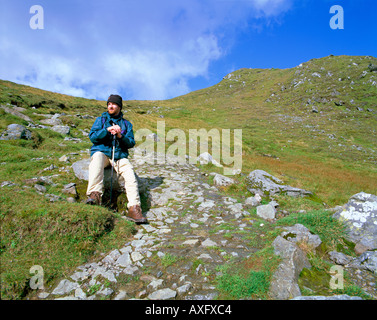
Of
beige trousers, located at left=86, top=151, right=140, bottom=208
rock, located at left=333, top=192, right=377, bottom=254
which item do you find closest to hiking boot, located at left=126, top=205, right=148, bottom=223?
beige trousers, located at left=86, top=151, right=140, bottom=208

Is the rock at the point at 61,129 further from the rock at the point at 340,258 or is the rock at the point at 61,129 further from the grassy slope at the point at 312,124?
the rock at the point at 340,258

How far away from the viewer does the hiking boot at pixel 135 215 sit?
16.9ft

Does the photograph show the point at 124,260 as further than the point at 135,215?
No

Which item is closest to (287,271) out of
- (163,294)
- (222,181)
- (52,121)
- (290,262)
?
(290,262)

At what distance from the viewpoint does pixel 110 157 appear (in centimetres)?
621

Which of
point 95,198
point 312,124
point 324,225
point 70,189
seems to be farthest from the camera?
point 312,124

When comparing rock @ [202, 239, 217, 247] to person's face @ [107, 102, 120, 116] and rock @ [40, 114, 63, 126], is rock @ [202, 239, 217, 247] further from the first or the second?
rock @ [40, 114, 63, 126]

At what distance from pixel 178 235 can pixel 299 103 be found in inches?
3083

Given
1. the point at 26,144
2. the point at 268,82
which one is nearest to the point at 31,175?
the point at 26,144

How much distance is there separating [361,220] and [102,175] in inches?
261

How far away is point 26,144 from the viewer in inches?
419

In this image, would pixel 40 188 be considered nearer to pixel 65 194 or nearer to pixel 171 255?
pixel 65 194
